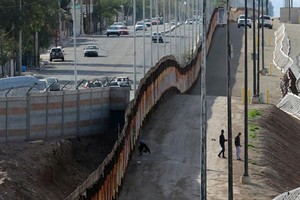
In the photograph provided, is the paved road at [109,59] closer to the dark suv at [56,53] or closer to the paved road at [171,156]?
the dark suv at [56,53]

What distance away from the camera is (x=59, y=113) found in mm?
45250

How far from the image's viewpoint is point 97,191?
2686 centimetres

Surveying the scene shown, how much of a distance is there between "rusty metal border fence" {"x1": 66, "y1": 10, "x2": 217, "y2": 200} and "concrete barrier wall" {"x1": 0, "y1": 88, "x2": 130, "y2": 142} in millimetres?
2120

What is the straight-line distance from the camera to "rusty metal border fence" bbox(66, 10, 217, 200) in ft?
89.1

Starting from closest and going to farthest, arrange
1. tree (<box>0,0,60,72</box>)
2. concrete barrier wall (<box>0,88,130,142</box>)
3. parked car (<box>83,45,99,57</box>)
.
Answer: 1. concrete barrier wall (<box>0,88,130,142</box>)
2. tree (<box>0,0,60,72</box>)
3. parked car (<box>83,45,99,57</box>)

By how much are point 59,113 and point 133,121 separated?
5619 mm

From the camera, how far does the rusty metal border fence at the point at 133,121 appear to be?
27.2 meters

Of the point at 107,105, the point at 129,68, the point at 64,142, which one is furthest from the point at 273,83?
the point at 64,142

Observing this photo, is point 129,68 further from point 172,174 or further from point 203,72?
point 203,72

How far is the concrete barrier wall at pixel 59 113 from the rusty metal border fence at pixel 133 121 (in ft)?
6.96

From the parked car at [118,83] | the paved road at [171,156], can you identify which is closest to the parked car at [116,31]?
the paved road at [171,156]

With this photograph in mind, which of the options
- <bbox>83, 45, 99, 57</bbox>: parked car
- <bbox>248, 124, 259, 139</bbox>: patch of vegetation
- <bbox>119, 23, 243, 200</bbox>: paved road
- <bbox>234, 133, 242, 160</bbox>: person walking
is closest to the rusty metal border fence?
<bbox>119, 23, 243, 200</bbox>: paved road

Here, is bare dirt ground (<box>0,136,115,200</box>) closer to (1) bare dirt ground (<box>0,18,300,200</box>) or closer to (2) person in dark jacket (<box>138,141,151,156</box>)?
(1) bare dirt ground (<box>0,18,300,200</box>)

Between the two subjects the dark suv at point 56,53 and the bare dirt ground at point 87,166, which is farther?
the dark suv at point 56,53
